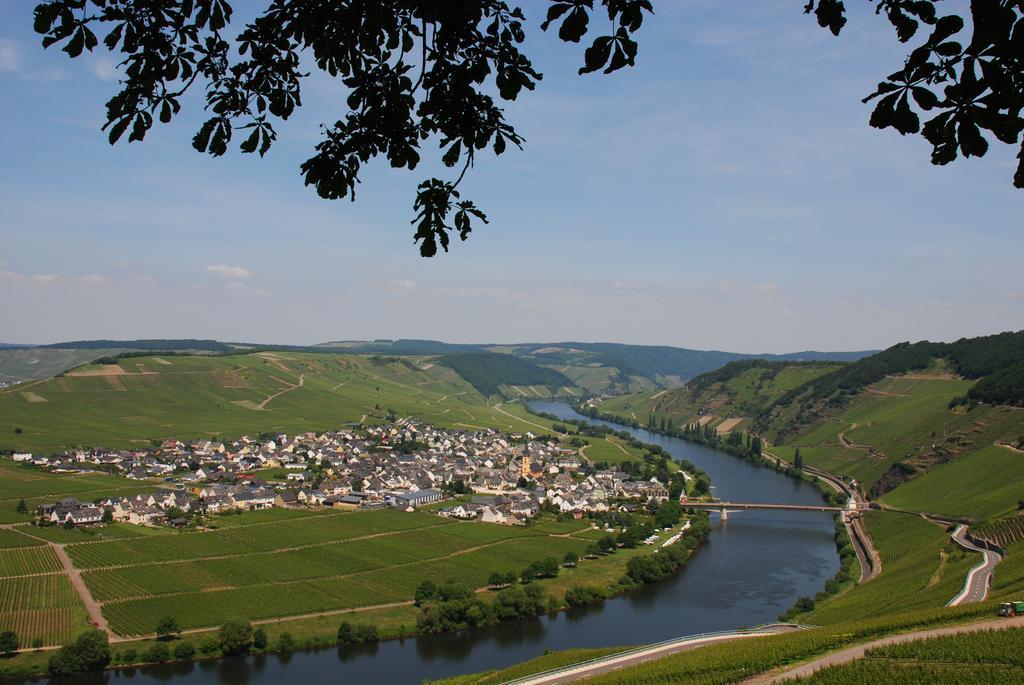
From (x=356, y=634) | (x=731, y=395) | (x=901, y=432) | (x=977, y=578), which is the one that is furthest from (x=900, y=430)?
(x=356, y=634)

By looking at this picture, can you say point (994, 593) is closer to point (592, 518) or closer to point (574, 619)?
point (574, 619)

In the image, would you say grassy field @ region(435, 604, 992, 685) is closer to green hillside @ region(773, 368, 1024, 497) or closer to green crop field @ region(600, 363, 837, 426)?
green hillside @ region(773, 368, 1024, 497)

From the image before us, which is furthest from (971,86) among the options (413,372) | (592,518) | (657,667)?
(413,372)

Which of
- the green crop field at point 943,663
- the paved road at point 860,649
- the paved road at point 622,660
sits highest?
the green crop field at point 943,663

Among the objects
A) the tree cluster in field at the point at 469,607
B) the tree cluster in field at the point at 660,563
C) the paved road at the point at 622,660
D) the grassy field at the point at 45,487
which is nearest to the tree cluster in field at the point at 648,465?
the tree cluster in field at the point at 660,563

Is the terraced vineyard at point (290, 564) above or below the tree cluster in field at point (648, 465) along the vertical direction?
below

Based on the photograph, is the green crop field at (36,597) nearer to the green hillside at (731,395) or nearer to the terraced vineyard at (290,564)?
the terraced vineyard at (290,564)
